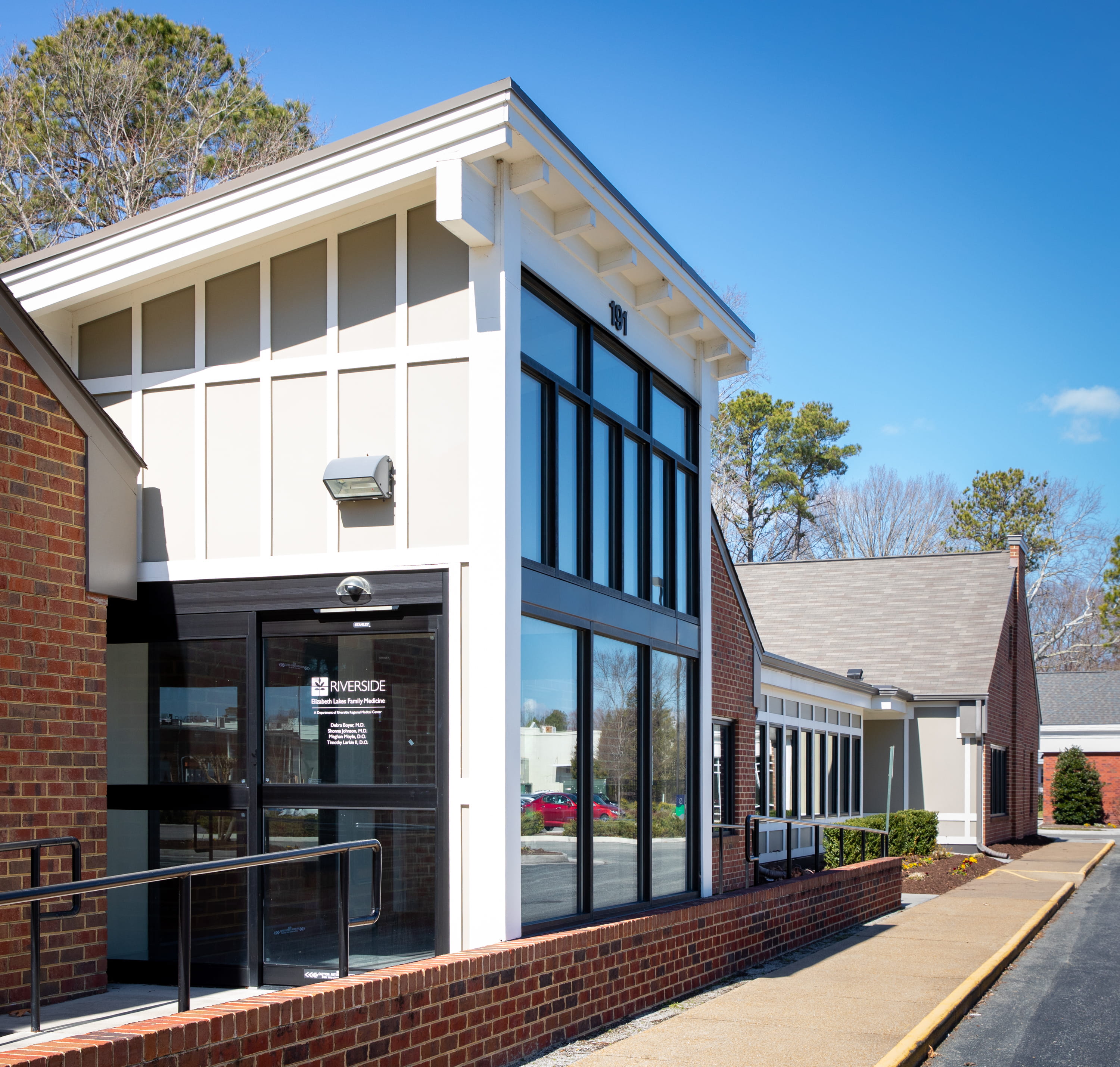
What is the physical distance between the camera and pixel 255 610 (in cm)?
885

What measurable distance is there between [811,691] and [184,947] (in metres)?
17.9

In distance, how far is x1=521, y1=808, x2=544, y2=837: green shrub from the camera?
339 inches

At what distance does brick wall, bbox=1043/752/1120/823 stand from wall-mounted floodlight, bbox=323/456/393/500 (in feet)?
144

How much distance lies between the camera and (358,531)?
28.4 ft

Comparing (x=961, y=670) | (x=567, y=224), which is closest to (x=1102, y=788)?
(x=961, y=670)

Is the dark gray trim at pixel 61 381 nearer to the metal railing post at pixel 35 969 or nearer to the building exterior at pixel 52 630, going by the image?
the building exterior at pixel 52 630

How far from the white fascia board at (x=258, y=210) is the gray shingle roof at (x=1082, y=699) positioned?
150 feet

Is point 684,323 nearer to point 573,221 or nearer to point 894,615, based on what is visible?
point 573,221

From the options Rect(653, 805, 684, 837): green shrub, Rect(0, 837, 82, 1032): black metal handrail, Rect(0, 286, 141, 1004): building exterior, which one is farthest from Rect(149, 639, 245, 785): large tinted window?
Rect(653, 805, 684, 837): green shrub

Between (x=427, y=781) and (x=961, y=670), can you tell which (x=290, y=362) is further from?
(x=961, y=670)

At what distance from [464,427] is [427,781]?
2.35m

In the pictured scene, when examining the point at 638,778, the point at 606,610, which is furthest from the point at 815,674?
the point at 606,610

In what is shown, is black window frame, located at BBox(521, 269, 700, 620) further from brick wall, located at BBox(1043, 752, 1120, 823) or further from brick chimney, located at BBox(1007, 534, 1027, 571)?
brick wall, located at BBox(1043, 752, 1120, 823)

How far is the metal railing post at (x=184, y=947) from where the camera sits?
5898 millimetres
